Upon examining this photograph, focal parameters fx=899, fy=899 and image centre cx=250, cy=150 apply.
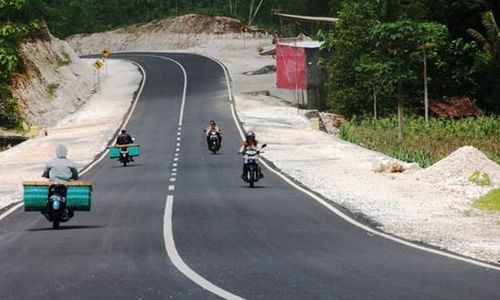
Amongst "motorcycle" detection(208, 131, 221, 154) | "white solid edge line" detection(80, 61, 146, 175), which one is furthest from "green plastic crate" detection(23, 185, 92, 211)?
"motorcycle" detection(208, 131, 221, 154)

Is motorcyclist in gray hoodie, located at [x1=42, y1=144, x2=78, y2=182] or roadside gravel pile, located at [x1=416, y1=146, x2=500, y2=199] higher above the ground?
motorcyclist in gray hoodie, located at [x1=42, y1=144, x2=78, y2=182]

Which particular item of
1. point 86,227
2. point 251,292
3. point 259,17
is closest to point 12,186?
point 86,227

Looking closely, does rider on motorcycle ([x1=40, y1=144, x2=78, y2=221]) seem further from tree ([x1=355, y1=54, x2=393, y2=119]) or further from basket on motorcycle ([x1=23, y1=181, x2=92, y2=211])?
tree ([x1=355, y1=54, x2=393, y2=119])

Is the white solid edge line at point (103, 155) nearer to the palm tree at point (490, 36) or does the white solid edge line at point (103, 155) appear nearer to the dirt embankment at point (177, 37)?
the dirt embankment at point (177, 37)

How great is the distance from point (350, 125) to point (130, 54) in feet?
187

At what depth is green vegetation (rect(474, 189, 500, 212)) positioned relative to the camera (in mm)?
20747

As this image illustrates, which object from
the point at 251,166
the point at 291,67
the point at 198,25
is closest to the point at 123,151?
the point at 251,166

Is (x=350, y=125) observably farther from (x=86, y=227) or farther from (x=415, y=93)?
(x=86, y=227)

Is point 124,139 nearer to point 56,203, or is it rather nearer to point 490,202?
point 490,202

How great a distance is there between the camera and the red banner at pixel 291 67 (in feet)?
230

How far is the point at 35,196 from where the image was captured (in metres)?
16.9

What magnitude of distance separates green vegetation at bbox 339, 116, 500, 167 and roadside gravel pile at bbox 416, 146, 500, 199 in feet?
24.6

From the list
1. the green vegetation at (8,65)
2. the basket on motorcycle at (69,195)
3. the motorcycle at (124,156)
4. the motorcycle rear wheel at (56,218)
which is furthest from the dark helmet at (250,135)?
the green vegetation at (8,65)

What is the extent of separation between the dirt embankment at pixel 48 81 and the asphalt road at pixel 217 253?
38.5m
